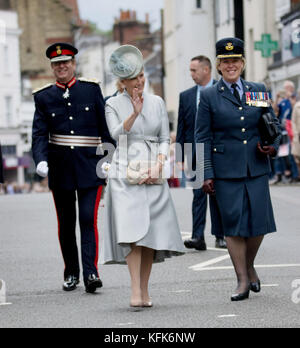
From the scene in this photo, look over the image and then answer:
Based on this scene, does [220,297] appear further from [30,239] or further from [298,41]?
[298,41]

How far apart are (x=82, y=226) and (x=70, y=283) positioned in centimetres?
54

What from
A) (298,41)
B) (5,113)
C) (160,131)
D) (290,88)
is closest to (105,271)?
(160,131)

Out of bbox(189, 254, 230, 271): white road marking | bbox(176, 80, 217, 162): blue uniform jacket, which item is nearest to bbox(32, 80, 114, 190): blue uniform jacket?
bbox(189, 254, 230, 271): white road marking

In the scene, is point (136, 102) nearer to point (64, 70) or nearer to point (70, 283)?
point (64, 70)

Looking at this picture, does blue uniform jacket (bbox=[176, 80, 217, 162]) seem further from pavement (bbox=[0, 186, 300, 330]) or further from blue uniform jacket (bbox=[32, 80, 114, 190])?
blue uniform jacket (bbox=[32, 80, 114, 190])

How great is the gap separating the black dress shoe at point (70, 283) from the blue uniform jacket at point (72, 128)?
0.78 m

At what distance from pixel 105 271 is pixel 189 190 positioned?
12.7 m

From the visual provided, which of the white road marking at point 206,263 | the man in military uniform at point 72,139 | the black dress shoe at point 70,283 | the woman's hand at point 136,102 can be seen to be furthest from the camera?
the white road marking at point 206,263

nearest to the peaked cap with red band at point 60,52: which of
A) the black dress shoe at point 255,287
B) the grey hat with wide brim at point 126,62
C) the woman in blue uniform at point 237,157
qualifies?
the grey hat with wide brim at point 126,62

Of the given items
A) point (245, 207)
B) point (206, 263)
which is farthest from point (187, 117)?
point (245, 207)

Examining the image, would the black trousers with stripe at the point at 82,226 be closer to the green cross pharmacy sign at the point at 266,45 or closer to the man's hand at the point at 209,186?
the man's hand at the point at 209,186

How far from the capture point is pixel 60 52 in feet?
30.5

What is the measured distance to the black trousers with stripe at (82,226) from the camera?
9344 millimetres

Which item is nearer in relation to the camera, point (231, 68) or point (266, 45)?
point (231, 68)
